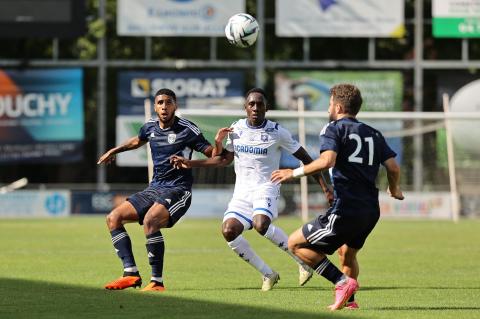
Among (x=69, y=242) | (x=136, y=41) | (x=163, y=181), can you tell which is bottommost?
(x=69, y=242)

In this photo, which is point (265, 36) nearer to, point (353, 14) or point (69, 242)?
point (353, 14)

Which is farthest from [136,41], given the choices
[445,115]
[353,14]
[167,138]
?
[167,138]

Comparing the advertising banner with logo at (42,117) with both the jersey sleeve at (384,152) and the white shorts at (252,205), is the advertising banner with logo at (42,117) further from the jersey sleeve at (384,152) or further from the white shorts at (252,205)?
the jersey sleeve at (384,152)

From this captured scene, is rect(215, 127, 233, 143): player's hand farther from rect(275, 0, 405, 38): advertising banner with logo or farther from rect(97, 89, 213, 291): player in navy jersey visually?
rect(275, 0, 405, 38): advertising banner with logo

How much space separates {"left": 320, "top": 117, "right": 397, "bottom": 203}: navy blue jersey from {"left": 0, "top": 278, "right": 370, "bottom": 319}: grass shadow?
1046 millimetres

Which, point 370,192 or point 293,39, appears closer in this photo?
point 370,192

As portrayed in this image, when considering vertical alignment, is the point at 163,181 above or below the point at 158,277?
above

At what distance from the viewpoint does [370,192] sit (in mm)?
10164

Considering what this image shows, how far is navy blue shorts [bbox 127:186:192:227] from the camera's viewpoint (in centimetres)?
1262

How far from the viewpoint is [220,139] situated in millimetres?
12305

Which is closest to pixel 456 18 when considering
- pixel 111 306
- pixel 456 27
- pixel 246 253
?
Result: pixel 456 27

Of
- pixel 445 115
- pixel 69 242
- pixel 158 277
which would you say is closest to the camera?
pixel 158 277

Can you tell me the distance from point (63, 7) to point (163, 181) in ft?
64.5

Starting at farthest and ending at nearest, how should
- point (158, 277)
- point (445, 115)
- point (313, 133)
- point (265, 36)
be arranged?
point (265, 36) < point (313, 133) < point (445, 115) < point (158, 277)
